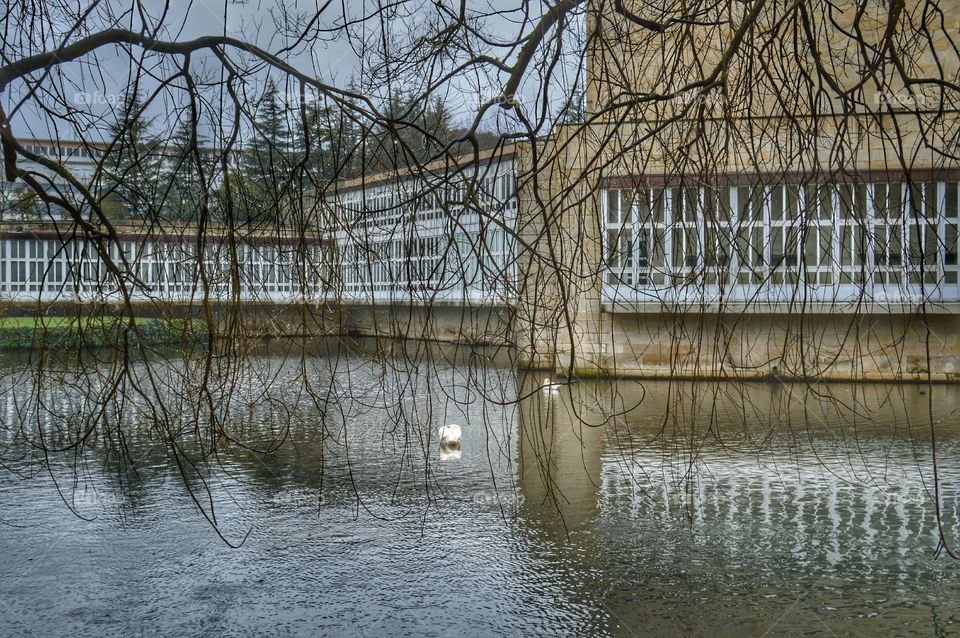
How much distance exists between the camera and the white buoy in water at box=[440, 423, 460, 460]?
7.19 meters

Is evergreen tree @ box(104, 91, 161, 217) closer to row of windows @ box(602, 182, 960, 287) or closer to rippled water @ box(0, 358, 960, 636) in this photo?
rippled water @ box(0, 358, 960, 636)

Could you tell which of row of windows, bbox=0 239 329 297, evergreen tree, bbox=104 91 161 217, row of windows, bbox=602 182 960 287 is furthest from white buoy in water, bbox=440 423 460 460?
evergreen tree, bbox=104 91 161 217

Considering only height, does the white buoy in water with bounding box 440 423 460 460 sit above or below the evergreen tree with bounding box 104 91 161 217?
below

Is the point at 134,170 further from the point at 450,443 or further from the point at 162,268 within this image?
the point at 450,443

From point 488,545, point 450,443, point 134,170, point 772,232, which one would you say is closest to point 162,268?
point 134,170

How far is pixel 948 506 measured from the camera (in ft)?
18.0

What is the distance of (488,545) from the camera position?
4.72 meters

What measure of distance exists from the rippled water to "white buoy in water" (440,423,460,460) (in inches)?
3.7

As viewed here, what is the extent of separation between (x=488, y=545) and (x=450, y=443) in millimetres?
2603

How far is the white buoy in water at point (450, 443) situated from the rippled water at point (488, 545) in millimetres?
93

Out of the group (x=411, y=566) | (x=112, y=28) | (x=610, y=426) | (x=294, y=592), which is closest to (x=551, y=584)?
(x=411, y=566)

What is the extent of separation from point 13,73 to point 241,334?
1104mm

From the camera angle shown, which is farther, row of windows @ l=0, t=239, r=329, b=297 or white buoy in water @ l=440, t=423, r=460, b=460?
white buoy in water @ l=440, t=423, r=460, b=460

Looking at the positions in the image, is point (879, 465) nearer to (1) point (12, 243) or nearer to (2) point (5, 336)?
(2) point (5, 336)
